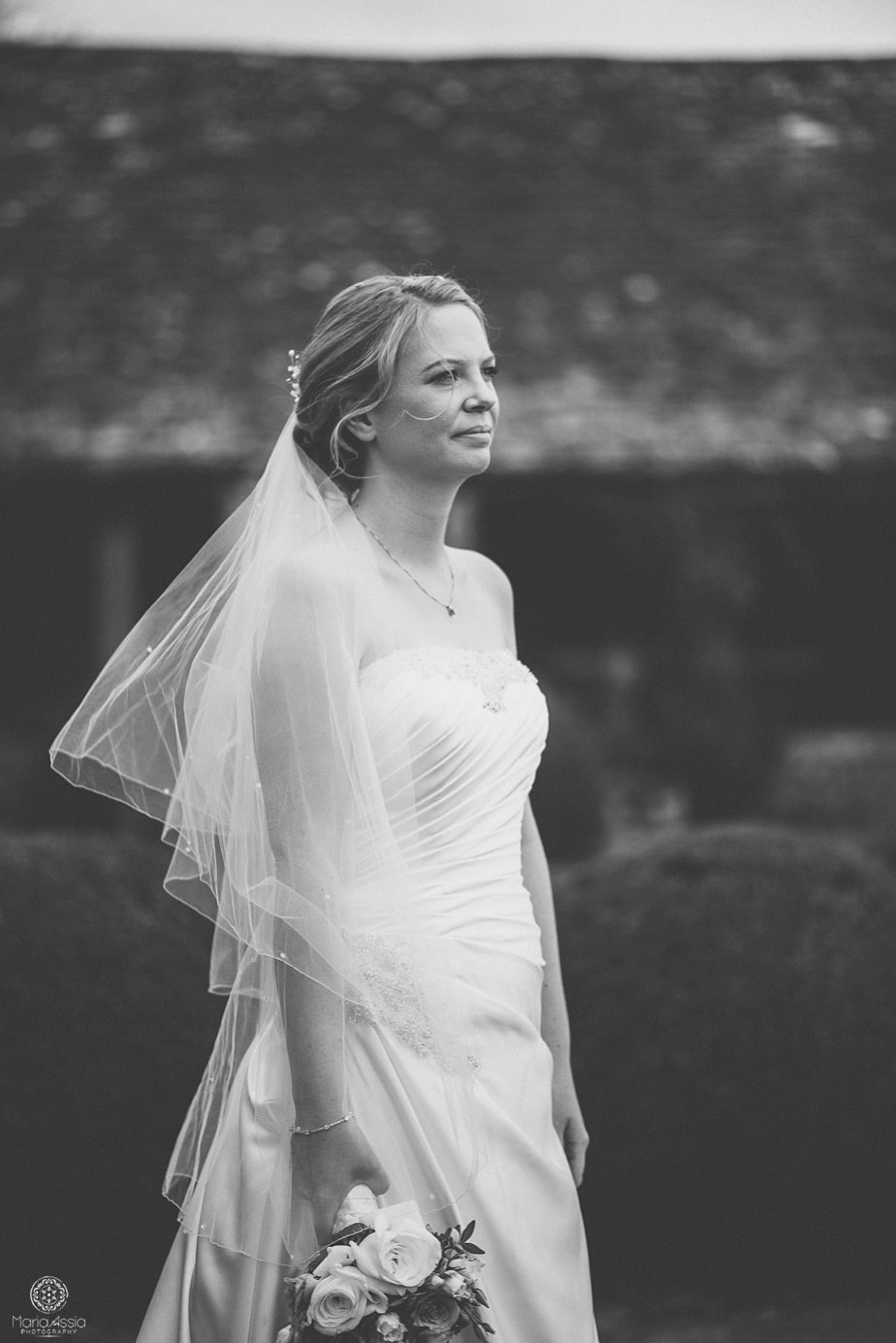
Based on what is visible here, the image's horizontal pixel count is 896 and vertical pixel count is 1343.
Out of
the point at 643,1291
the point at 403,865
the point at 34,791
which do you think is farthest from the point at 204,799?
the point at 34,791

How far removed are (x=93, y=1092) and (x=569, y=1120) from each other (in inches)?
58.3

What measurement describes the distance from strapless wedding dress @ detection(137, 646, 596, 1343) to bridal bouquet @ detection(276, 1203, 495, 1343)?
0.20m

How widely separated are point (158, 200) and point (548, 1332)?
1313cm

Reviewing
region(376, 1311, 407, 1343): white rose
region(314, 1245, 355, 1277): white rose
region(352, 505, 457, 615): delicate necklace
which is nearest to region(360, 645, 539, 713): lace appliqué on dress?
region(352, 505, 457, 615): delicate necklace

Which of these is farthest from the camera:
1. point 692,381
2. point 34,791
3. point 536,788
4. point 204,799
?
point 692,381

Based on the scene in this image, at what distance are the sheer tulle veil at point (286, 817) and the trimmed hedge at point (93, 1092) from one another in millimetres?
1108

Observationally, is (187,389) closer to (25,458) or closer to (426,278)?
(25,458)

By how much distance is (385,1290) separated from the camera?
96.0 inches

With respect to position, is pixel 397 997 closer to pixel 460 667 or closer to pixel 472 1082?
pixel 472 1082

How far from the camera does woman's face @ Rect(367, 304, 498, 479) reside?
298 centimetres

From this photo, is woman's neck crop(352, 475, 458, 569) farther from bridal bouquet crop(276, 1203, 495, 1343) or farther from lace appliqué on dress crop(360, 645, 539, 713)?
bridal bouquet crop(276, 1203, 495, 1343)

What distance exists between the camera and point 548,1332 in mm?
2760

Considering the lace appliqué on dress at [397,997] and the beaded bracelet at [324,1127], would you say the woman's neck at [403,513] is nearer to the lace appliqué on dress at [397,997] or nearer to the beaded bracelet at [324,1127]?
the lace appliqué on dress at [397,997]

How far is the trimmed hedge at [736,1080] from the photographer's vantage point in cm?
434
